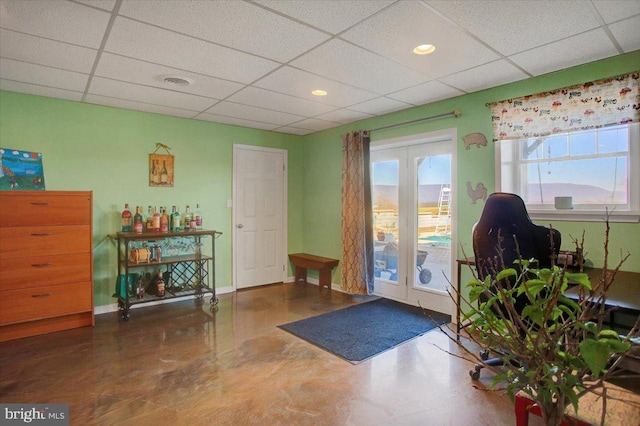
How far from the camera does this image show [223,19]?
2127mm

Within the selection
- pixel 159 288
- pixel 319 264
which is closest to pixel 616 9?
pixel 319 264

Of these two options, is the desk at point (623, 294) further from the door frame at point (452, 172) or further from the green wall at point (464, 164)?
the door frame at point (452, 172)

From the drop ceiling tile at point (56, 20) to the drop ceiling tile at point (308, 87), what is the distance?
50.5 inches

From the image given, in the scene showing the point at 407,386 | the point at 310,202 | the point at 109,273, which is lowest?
the point at 407,386

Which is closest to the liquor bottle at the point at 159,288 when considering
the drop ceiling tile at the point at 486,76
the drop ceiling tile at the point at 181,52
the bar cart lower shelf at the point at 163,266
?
the bar cart lower shelf at the point at 163,266

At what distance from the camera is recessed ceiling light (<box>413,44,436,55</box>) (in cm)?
248

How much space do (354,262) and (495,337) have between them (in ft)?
12.7

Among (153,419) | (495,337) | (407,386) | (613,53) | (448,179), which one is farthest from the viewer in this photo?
(448,179)

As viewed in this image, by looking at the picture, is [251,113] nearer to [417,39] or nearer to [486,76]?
[417,39]

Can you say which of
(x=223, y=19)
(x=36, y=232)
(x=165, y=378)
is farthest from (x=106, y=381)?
(x=223, y=19)

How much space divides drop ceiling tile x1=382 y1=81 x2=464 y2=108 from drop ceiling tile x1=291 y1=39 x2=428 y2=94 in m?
0.15

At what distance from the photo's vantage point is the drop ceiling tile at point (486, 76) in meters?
2.88

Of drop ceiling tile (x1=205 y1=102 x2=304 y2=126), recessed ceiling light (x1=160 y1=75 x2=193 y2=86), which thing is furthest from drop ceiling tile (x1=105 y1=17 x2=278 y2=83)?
drop ceiling tile (x1=205 y1=102 x2=304 y2=126)

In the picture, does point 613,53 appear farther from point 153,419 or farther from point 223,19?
point 153,419
